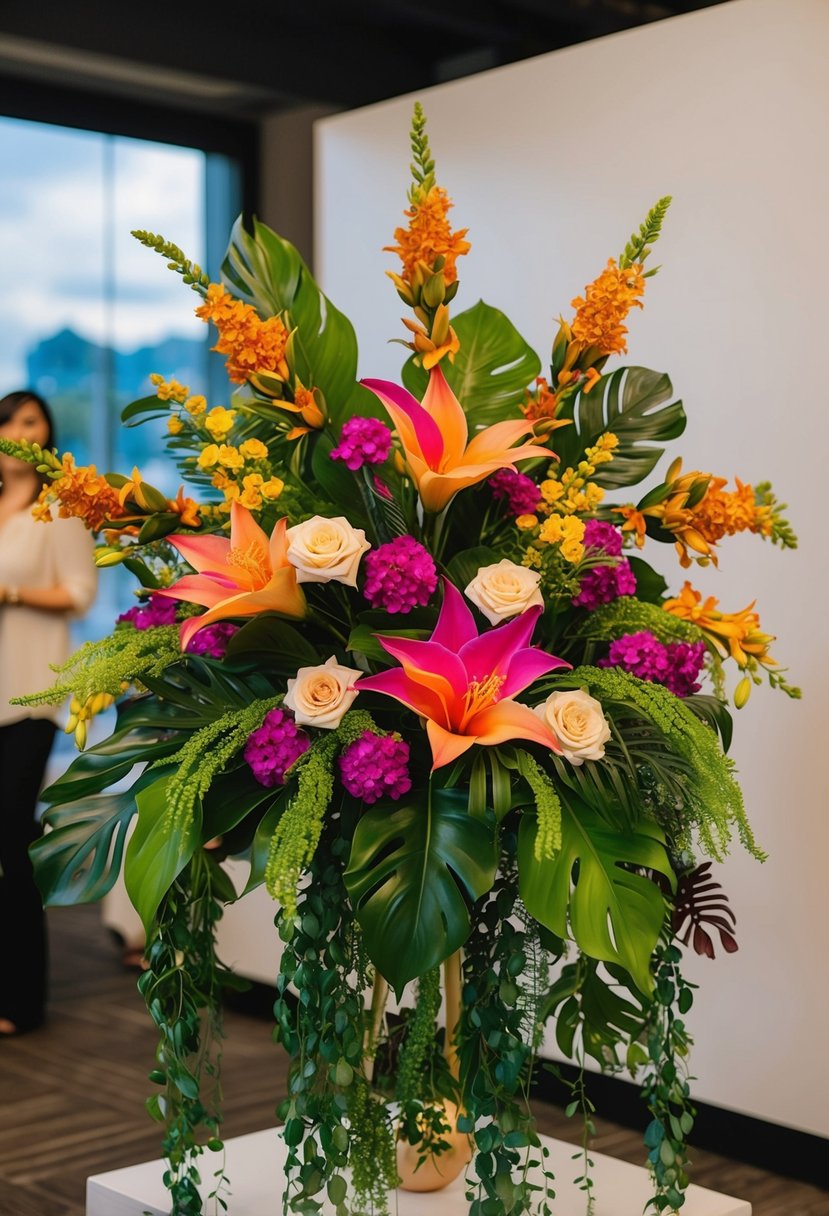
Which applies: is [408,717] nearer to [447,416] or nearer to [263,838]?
[263,838]

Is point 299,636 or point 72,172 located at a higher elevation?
point 72,172

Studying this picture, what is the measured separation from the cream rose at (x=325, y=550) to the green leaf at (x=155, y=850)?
0.28 metres

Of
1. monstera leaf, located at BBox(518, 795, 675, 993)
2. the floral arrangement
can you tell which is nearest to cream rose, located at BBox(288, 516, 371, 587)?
the floral arrangement

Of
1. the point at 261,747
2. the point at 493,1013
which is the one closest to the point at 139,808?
the point at 261,747

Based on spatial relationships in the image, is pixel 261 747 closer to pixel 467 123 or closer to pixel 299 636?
pixel 299 636

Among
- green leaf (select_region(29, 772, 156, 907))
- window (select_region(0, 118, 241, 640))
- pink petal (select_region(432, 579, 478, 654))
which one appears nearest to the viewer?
pink petal (select_region(432, 579, 478, 654))

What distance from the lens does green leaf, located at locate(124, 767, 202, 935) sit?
1.55 metres

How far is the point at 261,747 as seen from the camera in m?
1.56

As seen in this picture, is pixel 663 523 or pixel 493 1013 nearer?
pixel 493 1013

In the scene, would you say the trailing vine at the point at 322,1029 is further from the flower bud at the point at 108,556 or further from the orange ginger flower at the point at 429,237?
the orange ginger flower at the point at 429,237

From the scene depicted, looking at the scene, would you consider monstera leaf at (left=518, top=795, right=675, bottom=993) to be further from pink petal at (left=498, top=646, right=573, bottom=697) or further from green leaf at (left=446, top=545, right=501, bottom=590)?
green leaf at (left=446, top=545, right=501, bottom=590)

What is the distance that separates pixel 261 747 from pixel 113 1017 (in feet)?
8.78

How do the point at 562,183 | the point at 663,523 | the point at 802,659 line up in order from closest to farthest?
the point at 663,523, the point at 802,659, the point at 562,183

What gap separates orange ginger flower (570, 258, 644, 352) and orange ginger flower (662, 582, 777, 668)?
12.3 inches
